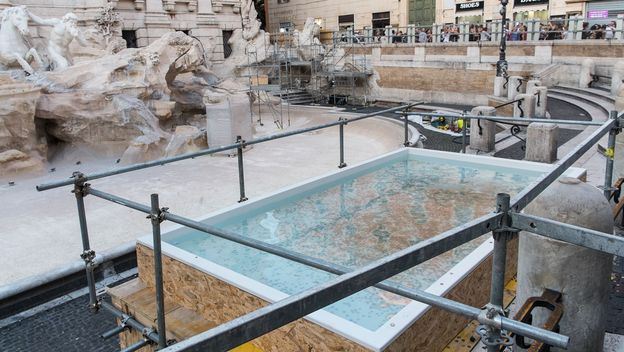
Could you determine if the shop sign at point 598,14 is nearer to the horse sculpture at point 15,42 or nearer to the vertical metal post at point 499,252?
the horse sculpture at point 15,42

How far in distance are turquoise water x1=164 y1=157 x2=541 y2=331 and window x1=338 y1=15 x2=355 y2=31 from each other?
3540 centimetres

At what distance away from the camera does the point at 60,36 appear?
1722 cm

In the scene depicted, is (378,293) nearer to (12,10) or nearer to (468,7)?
(12,10)

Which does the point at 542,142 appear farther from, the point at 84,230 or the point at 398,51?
the point at 398,51

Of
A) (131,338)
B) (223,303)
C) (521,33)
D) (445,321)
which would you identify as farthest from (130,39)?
(445,321)

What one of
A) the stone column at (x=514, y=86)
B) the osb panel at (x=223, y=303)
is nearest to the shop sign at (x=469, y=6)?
the stone column at (x=514, y=86)

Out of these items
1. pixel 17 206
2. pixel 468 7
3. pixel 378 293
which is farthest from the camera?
pixel 468 7

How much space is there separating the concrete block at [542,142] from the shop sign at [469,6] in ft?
85.2

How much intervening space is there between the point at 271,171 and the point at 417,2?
28209 millimetres

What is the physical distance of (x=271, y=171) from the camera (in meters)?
14.1

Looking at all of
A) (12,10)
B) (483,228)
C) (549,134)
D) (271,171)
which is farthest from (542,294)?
(12,10)

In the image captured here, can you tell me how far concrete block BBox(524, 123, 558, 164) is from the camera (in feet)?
33.0

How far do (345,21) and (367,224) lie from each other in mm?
38577

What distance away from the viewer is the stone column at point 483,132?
1182 cm
